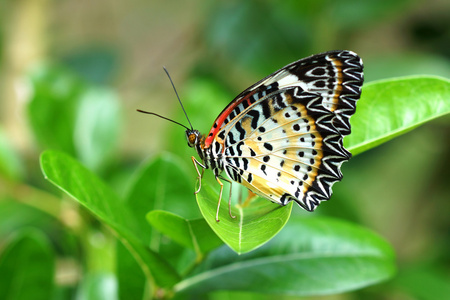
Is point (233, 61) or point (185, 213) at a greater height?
point (233, 61)

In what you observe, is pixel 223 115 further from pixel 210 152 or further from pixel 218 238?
pixel 218 238

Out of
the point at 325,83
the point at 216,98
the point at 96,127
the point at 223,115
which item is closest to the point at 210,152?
the point at 223,115

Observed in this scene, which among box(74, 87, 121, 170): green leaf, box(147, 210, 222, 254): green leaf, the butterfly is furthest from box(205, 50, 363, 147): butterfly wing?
box(74, 87, 121, 170): green leaf

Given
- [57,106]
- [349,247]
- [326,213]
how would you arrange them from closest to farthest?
[349,247], [57,106], [326,213]

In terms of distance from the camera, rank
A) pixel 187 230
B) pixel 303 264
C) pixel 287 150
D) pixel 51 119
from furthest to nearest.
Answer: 1. pixel 51 119
2. pixel 287 150
3. pixel 303 264
4. pixel 187 230

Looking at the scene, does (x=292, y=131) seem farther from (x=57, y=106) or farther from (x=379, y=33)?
(x=379, y=33)

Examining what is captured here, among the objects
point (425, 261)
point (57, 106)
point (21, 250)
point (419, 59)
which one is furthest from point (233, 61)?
point (21, 250)
